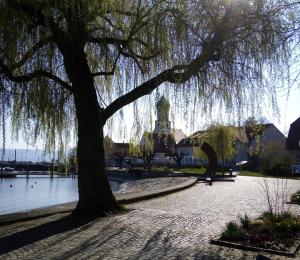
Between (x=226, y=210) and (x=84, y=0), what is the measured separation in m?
8.61

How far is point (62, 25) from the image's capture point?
11.3m

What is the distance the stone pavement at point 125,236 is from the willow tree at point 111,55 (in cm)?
147

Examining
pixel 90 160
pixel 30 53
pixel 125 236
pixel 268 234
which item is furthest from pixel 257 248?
pixel 30 53

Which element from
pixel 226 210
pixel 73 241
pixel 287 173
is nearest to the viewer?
pixel 73 241

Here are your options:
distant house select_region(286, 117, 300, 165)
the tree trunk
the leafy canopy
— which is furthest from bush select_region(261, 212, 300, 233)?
distant house select_region(286, 117, 300, 165)

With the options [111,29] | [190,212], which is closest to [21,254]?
[111,29]

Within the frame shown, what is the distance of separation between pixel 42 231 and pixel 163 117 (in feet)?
15.2

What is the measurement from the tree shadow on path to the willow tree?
814 mm

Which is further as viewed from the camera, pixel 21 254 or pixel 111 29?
pixel 111 29

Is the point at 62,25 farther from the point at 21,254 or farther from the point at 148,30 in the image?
the point at 21,254

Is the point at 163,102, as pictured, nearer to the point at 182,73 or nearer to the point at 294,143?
the point at 182,73

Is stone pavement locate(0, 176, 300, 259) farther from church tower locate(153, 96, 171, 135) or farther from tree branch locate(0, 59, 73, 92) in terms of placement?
tree branch locate(0, 59, 73, 92)

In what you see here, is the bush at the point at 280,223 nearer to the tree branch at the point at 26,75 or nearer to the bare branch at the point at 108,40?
the bare branch at the point at 108,40

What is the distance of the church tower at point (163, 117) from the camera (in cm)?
1295
